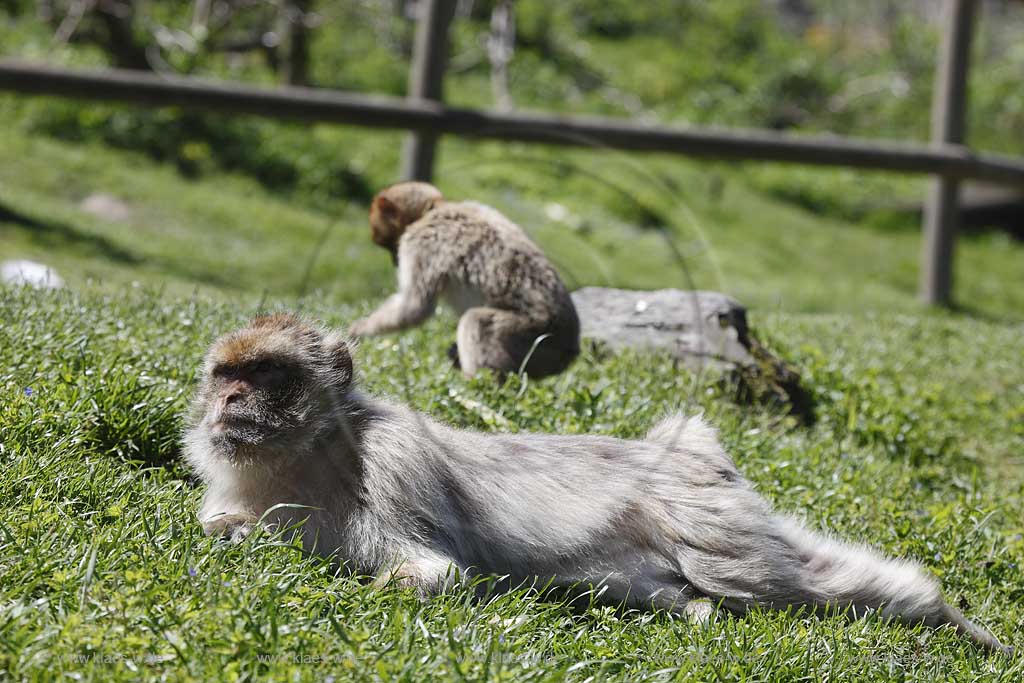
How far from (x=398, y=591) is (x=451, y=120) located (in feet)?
20.2

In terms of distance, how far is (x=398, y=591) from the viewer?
317cm

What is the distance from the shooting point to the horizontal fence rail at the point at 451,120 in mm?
8219

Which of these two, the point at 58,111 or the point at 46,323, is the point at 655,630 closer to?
the point at 46,323

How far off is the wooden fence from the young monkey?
240cm

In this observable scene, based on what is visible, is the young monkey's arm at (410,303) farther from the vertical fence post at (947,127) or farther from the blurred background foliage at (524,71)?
the vertical fence post at (947,127)

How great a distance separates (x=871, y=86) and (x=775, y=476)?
1456cm

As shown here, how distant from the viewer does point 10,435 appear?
367 cm

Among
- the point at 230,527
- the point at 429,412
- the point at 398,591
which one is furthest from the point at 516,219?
the point at 398,591

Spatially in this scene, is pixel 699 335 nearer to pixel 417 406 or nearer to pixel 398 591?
pixel 417 406

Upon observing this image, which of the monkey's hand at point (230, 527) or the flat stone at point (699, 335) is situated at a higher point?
the flat stone at point (699, 335)

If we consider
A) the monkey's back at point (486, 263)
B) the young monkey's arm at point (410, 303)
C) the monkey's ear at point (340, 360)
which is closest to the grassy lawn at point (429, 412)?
the young monkey's arm at point (410, 303)

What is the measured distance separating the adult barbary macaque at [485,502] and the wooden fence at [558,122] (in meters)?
4.39

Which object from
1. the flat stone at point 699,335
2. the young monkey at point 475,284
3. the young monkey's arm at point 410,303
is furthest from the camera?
the flat stone at point 699,335

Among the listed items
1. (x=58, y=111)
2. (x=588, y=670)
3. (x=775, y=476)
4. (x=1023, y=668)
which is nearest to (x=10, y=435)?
(x=588, y=670)
